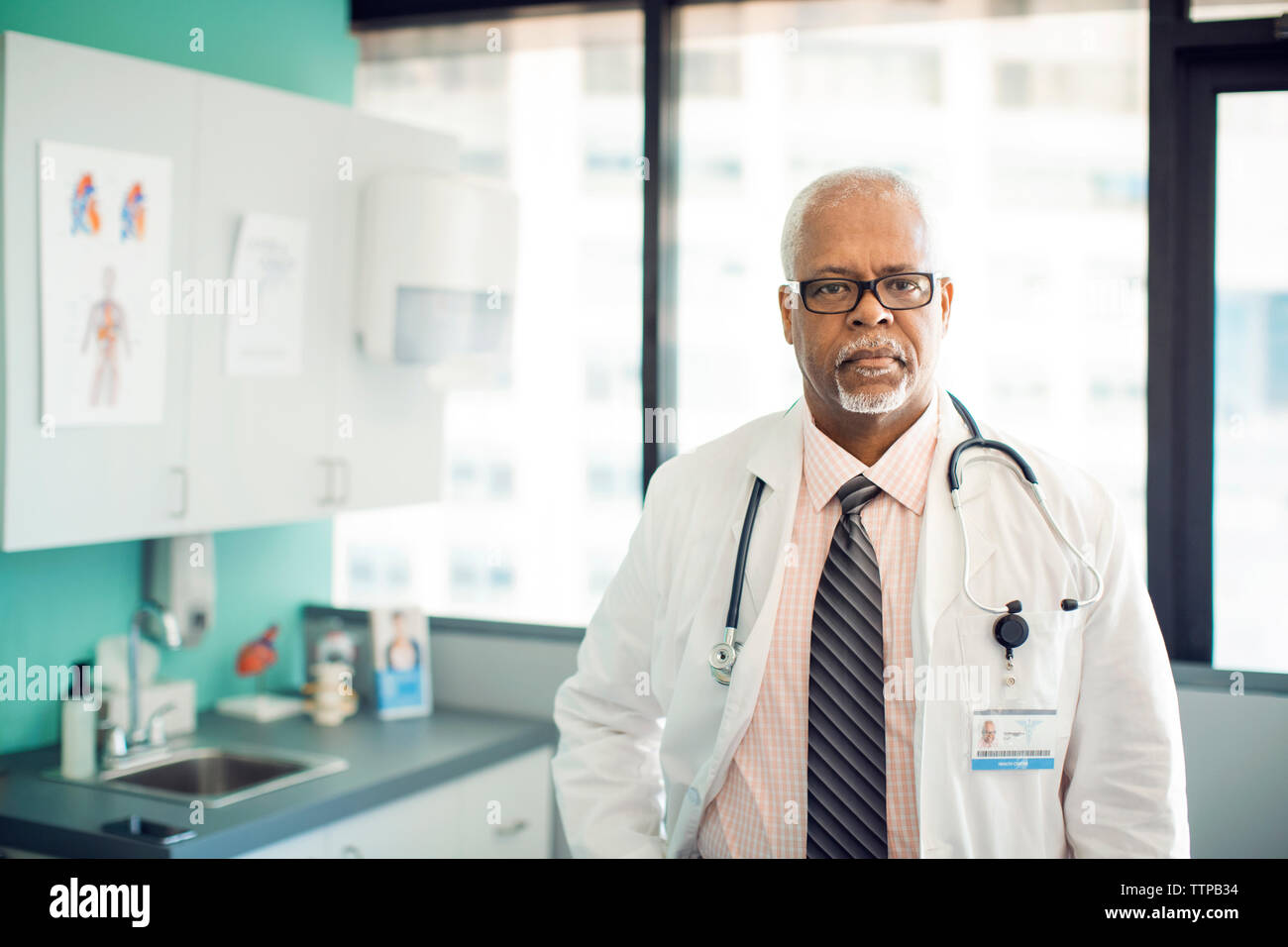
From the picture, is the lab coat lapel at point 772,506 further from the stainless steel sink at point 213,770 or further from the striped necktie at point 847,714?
the stainless steel sink at point 213,770

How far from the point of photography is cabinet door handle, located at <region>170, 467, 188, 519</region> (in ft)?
6.78

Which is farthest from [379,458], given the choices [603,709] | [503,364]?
[603,709]

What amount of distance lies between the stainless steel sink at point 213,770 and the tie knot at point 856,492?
50.3 inches

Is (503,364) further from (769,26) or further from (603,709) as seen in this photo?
(603,709)

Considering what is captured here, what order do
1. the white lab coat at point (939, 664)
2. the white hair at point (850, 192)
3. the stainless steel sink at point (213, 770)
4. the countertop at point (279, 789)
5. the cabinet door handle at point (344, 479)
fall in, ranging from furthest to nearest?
the cabinet door handle at point (344, 479) < the stainless steel sink at point (213, 770) < the countertop at point (279, 789) < the white hair at point (850, 192) < the white lab coat at point (939, 664)

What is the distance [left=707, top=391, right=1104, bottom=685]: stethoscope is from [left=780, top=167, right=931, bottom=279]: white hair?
25 centimetres

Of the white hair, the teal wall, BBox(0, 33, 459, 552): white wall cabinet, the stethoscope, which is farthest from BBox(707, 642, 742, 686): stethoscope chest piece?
the teal wall

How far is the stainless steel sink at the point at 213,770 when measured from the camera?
2061 mm

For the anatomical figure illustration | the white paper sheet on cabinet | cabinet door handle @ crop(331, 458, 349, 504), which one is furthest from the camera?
cabinet door handle @ crop(331, 458, 349, 504)

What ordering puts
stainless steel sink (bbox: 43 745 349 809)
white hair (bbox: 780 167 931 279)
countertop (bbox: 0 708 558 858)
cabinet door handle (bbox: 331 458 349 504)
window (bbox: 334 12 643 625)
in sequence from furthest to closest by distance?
window (bbox: 334 12 643 625)
cabinet door handle (bbox: 331 458 349 504)
stainless steel sink (bbox: 43 745 349 809)
countertop (bbox: 0 708 558 858)
white hair (bbox: 780 167 931 279)

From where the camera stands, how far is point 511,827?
2.34 m

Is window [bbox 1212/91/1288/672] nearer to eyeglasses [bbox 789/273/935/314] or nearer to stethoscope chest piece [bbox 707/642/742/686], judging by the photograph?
eyeglasses [bbox 789/273/935/314]

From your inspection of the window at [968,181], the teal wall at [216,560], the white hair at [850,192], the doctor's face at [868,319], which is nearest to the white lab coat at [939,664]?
the doctor's face at [868,319]

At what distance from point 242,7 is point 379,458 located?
1121 mm
